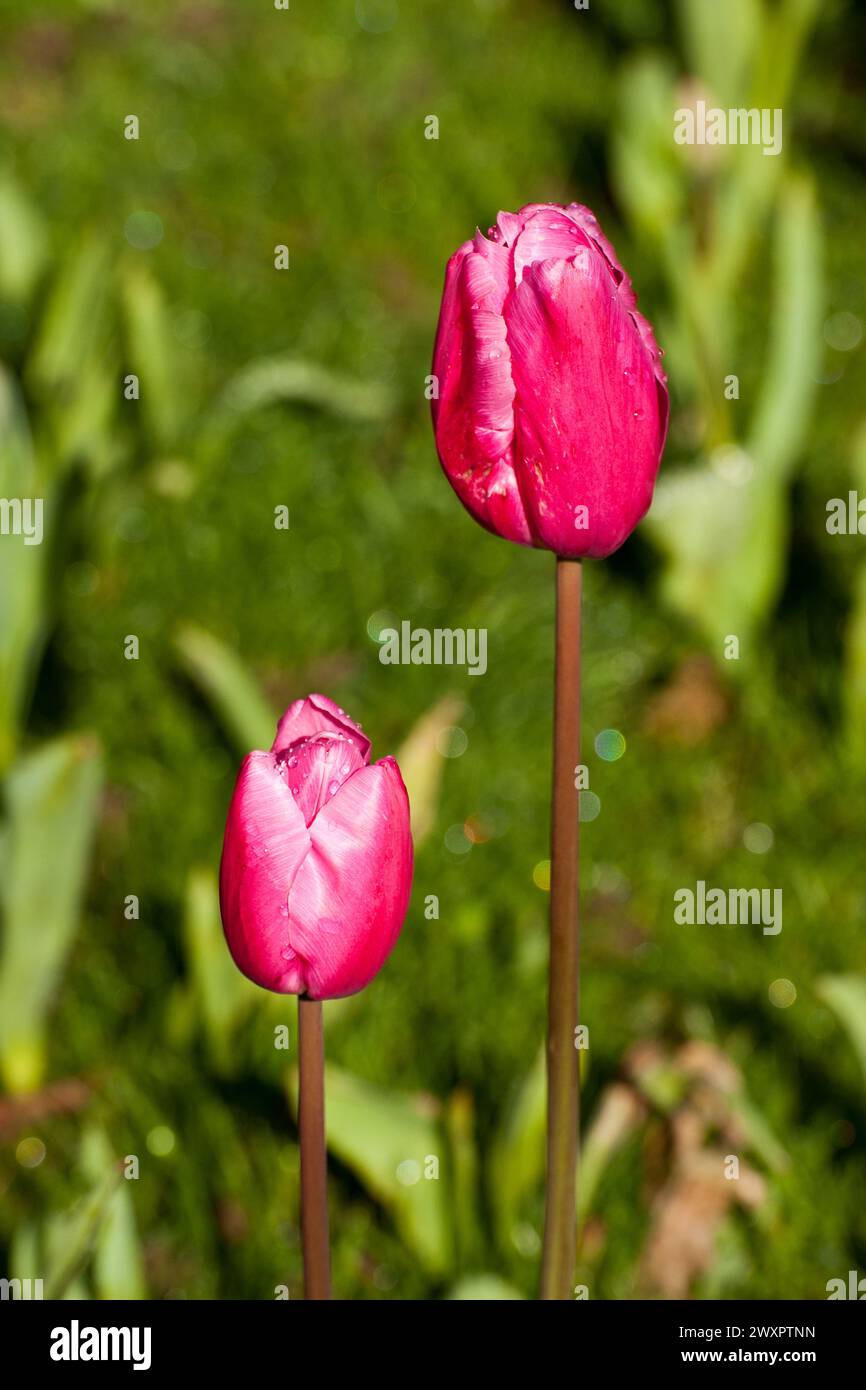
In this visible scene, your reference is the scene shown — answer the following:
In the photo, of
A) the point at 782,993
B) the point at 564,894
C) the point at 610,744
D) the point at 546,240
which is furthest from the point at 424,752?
the point at 546,240

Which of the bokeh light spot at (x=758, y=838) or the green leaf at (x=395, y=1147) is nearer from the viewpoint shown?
the green leaf at (x=395, y=1147)

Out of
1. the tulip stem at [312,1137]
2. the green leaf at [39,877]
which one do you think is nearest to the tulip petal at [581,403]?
the tulip stem at [312,1137]

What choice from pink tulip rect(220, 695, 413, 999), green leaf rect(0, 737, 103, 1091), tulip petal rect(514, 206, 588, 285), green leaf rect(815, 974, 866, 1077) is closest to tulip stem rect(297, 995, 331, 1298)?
pink tulip rect(220, 695, 413, 999)

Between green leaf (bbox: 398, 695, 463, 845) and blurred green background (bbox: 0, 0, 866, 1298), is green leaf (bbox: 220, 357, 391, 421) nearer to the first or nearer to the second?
blurred green background (bbox: 0, 0, 866, 1298)

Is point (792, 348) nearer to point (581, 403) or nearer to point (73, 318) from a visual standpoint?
point (73, 318)

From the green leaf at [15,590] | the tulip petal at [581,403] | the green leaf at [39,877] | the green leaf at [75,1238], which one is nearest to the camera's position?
the tulip petal at [581,403]

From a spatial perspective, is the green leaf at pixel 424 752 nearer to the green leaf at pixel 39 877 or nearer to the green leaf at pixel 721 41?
the green leaf at pixel 39 877
